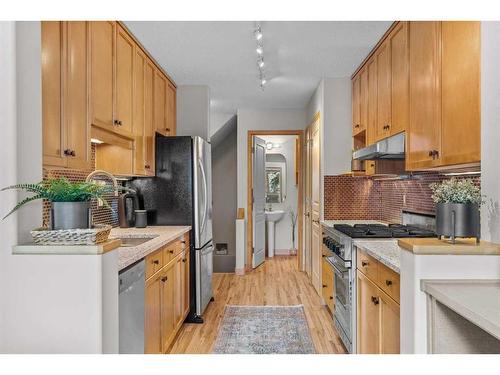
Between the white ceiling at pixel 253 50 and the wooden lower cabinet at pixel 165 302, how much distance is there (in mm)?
1623

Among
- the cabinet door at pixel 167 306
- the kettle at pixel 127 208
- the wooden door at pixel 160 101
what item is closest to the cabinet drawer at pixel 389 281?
the cabinet door at pixel 167 306

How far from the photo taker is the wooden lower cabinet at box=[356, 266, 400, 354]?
197 cm

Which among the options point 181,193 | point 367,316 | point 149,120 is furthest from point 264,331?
point 149,120

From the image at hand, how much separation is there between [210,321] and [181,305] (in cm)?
46

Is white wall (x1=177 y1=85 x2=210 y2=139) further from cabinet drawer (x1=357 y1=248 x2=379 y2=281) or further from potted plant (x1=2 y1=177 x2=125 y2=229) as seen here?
potted plant (x1=2 y1=177 x2=125 y2=229)

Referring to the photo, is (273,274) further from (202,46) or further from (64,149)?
(64,149)

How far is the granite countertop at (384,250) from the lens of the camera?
1.92 m

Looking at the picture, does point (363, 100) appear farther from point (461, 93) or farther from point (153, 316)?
point (153, 316)

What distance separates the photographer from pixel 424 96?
7.73 ft

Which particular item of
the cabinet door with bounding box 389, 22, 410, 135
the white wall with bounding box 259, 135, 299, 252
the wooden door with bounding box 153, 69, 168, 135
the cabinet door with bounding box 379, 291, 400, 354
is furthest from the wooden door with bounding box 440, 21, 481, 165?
the white wall with bounding box 259, 135, 299, 252

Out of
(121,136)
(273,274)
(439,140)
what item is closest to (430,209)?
(439,140)

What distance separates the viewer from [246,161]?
5727 millimetres

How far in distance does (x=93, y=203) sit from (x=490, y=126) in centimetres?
267

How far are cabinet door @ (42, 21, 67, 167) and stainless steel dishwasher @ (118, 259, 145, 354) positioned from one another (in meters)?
0.66
